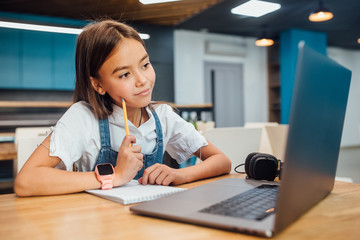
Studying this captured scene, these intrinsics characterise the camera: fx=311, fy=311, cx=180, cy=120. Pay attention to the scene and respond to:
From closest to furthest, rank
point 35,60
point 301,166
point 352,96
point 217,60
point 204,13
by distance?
point 301,166
point 35,60
point 204,13
point 217,60
point 352,96

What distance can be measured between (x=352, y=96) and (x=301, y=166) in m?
9.48

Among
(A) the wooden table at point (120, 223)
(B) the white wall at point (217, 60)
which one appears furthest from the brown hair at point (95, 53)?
(B) the white wall at point (217, 60)

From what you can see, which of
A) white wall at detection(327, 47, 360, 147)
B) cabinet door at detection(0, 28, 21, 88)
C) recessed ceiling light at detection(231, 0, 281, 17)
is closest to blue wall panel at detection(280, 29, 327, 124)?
Answer: recessed ceiling light at detection(231, 0, 281, 17)

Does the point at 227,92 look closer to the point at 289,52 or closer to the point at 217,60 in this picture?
the point at 217,60

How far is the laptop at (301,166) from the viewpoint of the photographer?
1.33ft

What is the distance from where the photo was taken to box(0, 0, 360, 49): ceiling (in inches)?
185

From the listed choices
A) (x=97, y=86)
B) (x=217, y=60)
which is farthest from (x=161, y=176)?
(x=217, y=60)

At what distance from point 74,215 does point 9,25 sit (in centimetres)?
487

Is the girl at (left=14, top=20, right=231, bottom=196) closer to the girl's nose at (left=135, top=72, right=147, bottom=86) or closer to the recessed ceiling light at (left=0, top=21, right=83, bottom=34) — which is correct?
the girl's nose at (left=135, top=72, right=147, bottom=86)

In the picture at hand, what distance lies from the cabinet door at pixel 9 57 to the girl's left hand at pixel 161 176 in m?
4.85

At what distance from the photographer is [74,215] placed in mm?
583

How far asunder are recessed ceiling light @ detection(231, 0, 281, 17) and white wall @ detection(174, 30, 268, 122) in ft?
5.61

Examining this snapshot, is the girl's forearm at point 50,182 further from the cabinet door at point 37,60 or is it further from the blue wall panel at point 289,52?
the blue wall panel at point 289,52

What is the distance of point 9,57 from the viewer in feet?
16.0
